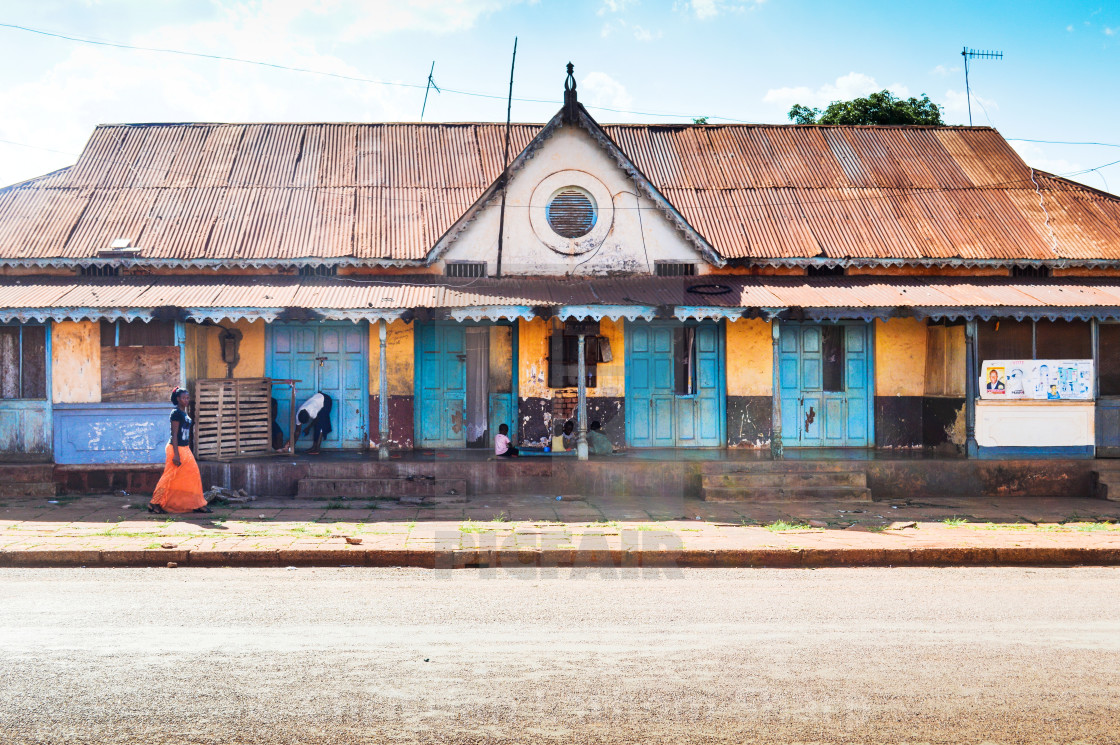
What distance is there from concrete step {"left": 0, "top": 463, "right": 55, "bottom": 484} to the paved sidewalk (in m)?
0.49

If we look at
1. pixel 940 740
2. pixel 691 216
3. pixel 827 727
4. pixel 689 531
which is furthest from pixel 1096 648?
pixel 691 216

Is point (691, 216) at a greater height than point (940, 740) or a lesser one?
greater

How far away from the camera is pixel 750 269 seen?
50.7 feet

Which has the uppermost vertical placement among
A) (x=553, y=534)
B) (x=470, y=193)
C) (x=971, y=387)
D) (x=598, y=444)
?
(x=470, y=193)

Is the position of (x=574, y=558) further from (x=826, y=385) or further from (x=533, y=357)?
(x=826, y=385)

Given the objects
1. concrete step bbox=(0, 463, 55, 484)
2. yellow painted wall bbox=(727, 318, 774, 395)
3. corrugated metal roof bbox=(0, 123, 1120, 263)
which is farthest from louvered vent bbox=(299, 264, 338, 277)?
yellow painted wall bbox=(727, 318, 774, 395)

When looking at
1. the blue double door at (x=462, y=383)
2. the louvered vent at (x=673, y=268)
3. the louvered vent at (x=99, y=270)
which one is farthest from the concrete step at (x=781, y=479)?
the louvered vent at (x=99, y=270)

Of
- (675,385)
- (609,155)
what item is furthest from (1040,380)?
(609,155)

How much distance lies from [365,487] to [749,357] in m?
7.24

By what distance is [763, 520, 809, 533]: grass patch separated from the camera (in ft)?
34.5

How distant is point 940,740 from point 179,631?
16.5 feet

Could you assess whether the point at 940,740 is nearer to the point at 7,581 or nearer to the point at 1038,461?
the point at 7,581

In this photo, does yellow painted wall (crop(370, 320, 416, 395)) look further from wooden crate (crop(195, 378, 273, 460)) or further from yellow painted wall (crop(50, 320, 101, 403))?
yellow painted wall (crop(50, 320, 101, 403))

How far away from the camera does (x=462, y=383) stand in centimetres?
1528
